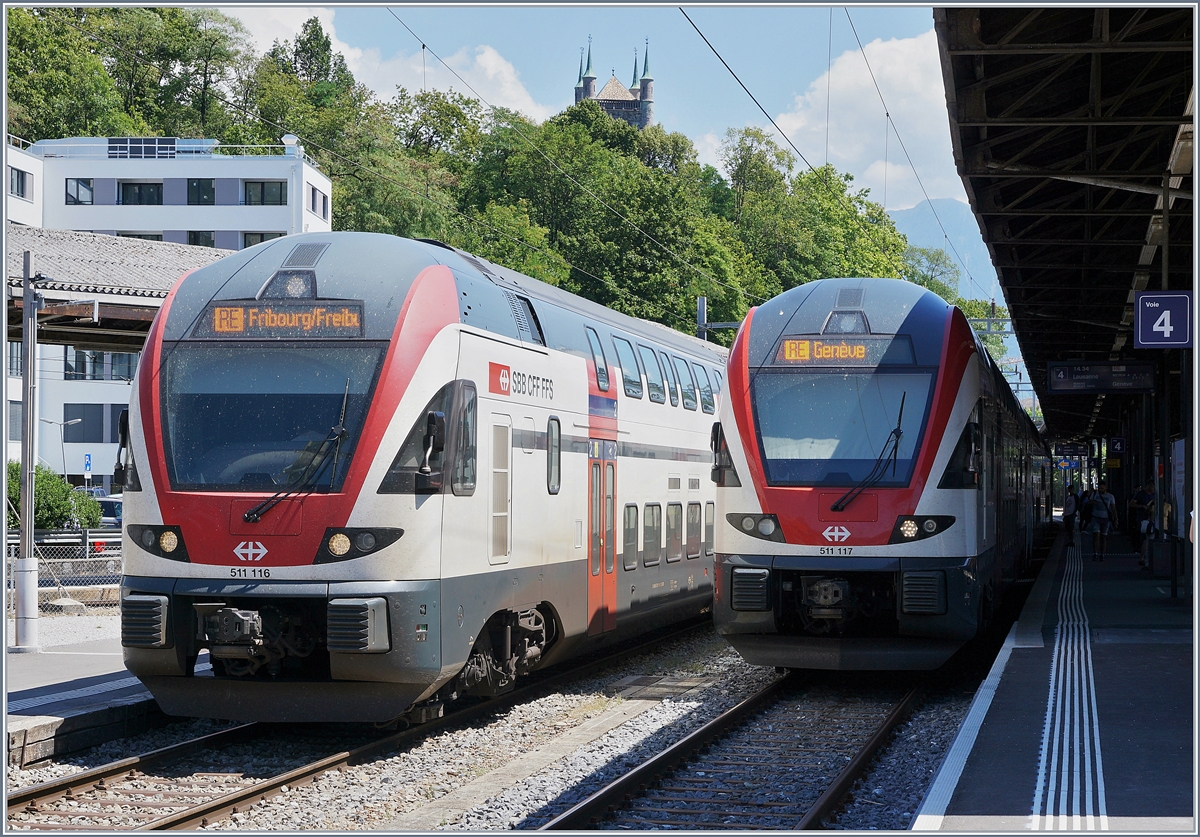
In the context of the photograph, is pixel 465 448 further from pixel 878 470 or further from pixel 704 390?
pixel 704 390

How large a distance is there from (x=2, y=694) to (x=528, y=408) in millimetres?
4746

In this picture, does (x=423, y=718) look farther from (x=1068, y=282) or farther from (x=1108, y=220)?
(x=1068, y=282)

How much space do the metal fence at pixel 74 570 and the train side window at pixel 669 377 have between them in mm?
9349

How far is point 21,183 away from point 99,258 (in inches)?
1526

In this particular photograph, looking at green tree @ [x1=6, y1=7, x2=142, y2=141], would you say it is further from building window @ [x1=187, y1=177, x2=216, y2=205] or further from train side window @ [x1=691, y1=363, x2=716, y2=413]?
train side window @ [x1=691, y1=363, x2=716, y2=413]

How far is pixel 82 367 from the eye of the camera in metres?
60.5

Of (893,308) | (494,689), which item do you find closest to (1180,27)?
(893,308)

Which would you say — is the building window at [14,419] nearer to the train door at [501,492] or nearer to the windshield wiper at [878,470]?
the train door at [501,492]

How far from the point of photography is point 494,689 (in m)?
11.4

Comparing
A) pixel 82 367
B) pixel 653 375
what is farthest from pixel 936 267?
pixel 653 375

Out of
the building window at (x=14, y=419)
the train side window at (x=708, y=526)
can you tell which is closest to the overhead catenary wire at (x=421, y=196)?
the building window at (x=14, y=419)

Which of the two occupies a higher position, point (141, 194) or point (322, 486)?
point (141, 194)

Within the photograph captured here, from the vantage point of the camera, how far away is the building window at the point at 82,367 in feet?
195

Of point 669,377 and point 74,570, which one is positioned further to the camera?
point 74,570
